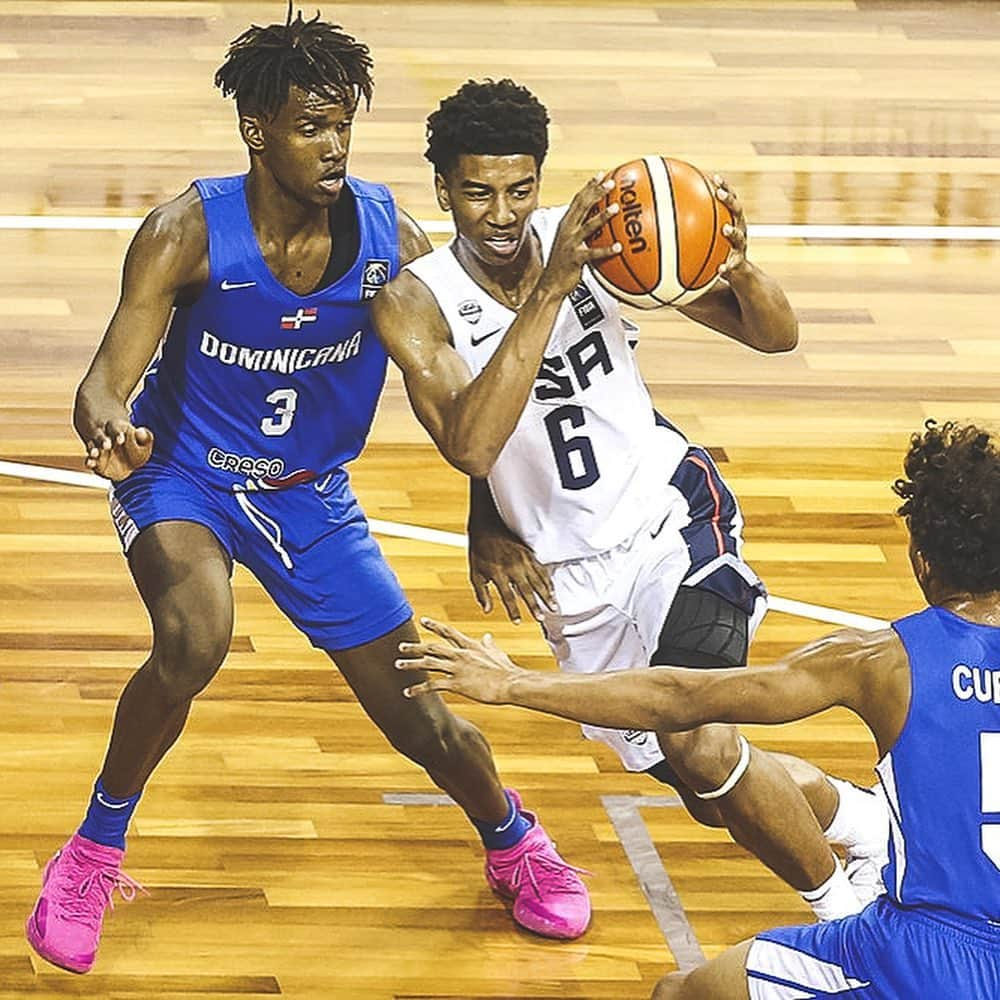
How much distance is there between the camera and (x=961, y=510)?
346cm

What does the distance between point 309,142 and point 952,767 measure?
178 cm

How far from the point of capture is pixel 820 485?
22.8 ft

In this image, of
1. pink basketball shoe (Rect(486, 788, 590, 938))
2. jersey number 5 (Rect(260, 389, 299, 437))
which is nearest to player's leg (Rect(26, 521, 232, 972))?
jersey number 5 (Rect(260, 389, 299, 437))

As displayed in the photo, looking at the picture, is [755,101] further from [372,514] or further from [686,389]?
[372,514]

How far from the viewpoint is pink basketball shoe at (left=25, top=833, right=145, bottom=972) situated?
4.62 meters

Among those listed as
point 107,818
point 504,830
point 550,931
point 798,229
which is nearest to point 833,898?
point 550,931

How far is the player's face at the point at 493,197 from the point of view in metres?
4.35

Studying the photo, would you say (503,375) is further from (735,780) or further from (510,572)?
(735,780)

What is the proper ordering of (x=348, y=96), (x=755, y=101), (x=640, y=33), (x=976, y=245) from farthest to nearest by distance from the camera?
(x=640, y=33), (x=755, y=101), (x=976, y=245), (x=348, y=96)

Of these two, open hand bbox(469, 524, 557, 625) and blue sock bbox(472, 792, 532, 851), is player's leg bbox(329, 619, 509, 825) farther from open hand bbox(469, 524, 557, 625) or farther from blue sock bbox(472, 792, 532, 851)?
open hand bbox(469, 524, 557, 625)

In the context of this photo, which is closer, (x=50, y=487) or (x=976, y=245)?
(x=50, y=487)

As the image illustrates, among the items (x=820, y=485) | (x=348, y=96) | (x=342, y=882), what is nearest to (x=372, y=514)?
(x=820, y=485)

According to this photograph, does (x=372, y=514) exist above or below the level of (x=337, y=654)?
below

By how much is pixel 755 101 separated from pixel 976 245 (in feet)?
5.43
